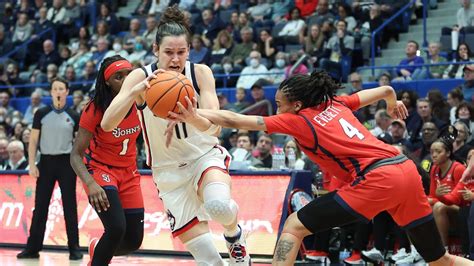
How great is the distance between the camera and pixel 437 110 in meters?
12.1

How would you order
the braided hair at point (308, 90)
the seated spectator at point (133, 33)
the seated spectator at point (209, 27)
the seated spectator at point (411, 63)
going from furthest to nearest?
1. the seated spectator at point (133, 33)
2. the seated spectator at point (209, 27)
3. the seated spectator at point (411, 63)
4. the braided hair at point (308, 90)

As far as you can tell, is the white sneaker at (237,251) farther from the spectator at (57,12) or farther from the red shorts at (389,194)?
the spectator at (57,12)

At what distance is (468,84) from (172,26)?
762 centimetres

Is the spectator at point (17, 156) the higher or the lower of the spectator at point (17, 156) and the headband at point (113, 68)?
the lower

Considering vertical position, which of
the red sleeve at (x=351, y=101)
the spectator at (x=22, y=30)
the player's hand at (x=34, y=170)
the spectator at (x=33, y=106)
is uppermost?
the red sleeve at (x=351, y=101)

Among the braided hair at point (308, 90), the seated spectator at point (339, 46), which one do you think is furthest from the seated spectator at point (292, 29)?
the braided hair at point (308, 90)

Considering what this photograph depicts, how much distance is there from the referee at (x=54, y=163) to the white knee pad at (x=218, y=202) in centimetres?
477

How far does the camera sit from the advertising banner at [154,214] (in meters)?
10.5

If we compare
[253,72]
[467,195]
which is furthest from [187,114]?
[253,72]

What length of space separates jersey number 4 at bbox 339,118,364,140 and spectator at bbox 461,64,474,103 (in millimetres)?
7066

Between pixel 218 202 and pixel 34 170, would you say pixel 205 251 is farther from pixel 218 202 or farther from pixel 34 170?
pixel 34 170

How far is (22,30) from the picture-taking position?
74.5 feet

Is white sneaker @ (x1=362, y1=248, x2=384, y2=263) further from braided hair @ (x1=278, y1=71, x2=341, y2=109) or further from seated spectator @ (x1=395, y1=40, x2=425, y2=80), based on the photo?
seated spectator @ (x1=395, y1=40, x2=425, y2=80)

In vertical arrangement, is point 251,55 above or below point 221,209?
below
